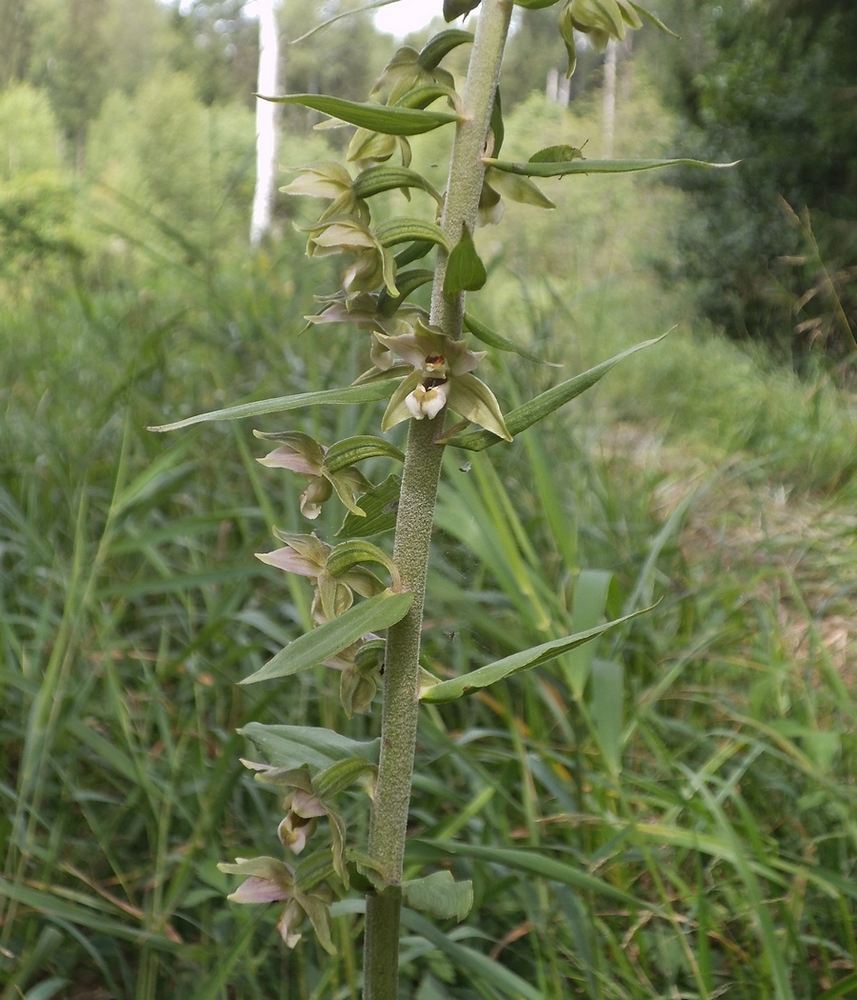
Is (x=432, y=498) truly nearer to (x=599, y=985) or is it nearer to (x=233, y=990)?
(x=599, y=985)

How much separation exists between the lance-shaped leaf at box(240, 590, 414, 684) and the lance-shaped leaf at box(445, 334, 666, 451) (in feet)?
0.38

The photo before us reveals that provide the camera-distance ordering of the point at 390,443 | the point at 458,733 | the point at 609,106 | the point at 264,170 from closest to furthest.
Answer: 1. the point at 390,443
2. the point at 458,733
3. the point at 264,170
4. the point at 609,106

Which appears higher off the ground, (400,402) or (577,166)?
(577,166)

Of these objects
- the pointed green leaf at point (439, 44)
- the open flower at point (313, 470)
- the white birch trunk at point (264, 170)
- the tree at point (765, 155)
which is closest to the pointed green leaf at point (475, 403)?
the open flower at point (313, 470)

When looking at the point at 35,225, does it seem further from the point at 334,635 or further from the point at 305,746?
the point at 334,635

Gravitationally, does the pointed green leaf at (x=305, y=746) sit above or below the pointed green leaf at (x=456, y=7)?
below

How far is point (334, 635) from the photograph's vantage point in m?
0.60

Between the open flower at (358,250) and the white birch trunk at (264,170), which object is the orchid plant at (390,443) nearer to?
the open flower at (358,250)

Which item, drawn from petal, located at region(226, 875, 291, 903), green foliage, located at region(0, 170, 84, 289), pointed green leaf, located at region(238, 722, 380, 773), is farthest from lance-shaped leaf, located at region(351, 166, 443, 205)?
green foliage, located at region(0, 170, 84, 289)

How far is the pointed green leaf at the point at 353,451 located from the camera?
2.28 feet

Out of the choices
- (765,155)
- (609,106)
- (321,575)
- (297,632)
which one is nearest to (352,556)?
(321,575)

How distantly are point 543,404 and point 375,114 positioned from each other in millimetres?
217

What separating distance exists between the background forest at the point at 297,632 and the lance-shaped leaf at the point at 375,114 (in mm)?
249

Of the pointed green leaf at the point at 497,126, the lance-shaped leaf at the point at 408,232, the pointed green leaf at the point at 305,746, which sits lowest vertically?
the pointed green leaf at the point at 305,746
